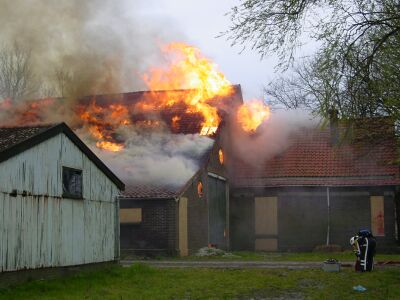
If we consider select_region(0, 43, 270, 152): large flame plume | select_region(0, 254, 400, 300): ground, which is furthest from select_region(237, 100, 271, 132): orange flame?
select_region(0, 254, 400, 300): ground

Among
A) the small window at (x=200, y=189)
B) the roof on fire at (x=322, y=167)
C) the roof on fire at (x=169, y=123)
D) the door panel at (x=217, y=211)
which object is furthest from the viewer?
the roof on fire at (x=322, y=167)

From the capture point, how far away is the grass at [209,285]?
39.1 ft

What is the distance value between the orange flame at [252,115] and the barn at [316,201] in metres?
2.53

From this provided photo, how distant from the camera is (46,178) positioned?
1355 cm

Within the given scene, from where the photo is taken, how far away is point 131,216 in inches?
924

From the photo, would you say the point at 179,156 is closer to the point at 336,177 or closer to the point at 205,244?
the point at 205,244

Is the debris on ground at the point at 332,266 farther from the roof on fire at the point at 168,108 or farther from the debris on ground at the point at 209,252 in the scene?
the roof on fire at the point at 168,108

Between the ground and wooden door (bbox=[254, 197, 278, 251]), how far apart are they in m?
11.1

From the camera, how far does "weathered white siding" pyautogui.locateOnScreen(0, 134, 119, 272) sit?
12.1m

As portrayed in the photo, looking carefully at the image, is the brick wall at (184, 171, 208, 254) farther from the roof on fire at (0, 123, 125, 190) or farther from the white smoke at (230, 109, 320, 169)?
the roof on fire at (0, 123, 125, 190)

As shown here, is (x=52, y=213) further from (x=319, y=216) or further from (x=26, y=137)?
(x=319, y=216)

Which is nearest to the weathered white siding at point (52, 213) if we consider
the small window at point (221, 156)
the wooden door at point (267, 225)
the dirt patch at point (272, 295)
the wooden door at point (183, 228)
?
the dirt patch at point (272, 295)

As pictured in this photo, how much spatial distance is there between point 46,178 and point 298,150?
65.0ft

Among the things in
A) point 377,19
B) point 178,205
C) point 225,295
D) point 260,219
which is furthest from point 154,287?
point 260,219
